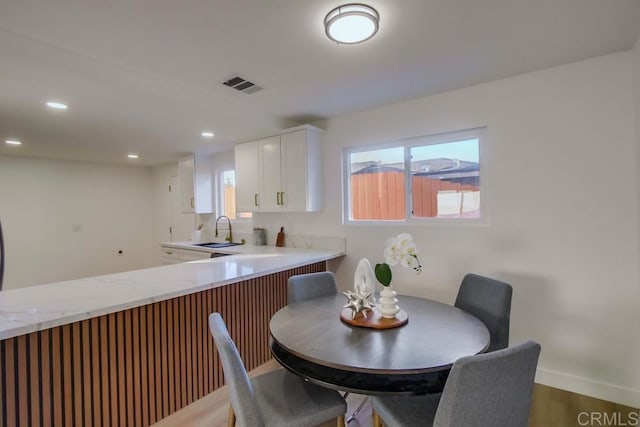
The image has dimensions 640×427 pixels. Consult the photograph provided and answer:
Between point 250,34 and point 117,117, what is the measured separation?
195 centimetres

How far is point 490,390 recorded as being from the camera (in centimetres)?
95

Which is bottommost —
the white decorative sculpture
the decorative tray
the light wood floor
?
the light wood floor

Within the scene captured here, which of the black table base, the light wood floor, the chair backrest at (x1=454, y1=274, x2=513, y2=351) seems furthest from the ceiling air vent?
the light wood floor

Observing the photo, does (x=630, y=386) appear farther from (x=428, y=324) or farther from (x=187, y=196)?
(x=187, y=196)

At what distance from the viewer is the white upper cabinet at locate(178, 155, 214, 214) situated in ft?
15.0

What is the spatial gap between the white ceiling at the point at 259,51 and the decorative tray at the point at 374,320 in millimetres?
1527

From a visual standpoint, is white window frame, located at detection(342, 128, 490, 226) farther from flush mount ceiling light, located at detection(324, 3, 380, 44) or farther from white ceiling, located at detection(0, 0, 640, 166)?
flush mount ceiling light, located at detection(324, 3, 380, 44)

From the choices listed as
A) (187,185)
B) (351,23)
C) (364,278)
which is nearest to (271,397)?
(364,278)

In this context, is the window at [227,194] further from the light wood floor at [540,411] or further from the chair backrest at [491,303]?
the chair backrest at [491,303]

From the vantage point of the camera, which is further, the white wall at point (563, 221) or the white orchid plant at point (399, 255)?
the white wall at point (563, 221)

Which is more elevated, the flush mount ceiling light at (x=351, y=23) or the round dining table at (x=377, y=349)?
the flush mount ceiling light at (x=351, y=23)

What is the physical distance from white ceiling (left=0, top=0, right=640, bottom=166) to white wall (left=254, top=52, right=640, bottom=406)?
0.20 metres

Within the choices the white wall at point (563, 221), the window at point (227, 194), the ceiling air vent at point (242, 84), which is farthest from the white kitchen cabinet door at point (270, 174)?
the white wall at point (563, 221)

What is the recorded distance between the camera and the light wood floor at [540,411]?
5.89ft
